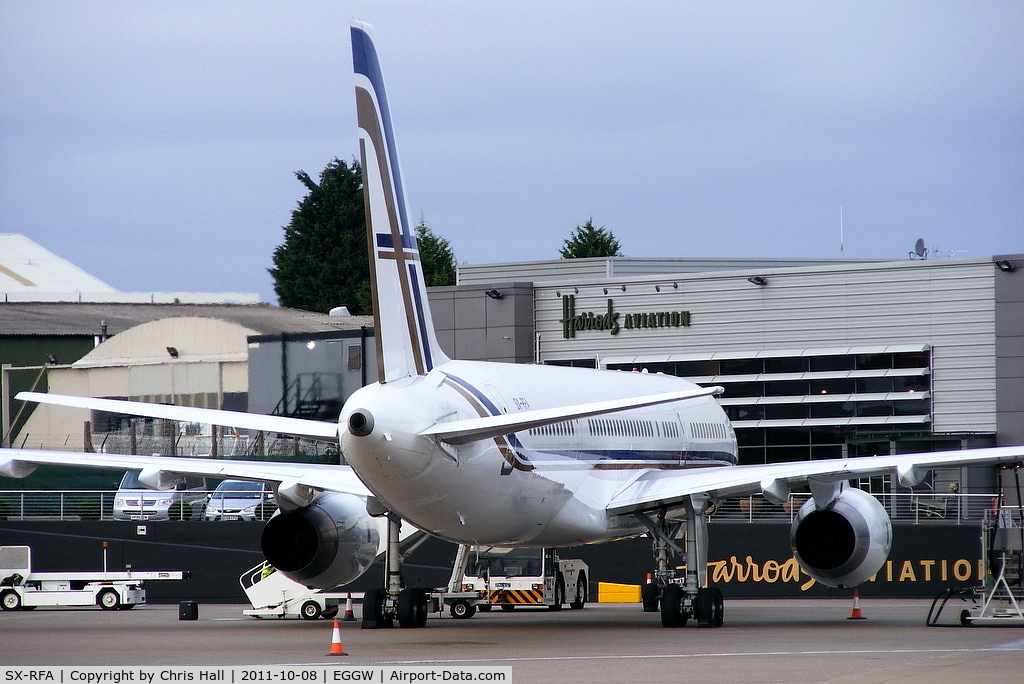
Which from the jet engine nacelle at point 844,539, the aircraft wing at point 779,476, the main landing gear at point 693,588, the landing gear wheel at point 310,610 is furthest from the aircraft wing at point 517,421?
the landing gear wheel at point 310,610

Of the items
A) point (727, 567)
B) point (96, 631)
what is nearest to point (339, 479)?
point (96, 631)

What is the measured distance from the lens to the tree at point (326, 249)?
322 feet

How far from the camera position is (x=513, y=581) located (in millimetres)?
26609

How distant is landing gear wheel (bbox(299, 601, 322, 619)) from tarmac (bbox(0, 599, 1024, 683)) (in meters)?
0.57

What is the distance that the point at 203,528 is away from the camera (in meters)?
36.8

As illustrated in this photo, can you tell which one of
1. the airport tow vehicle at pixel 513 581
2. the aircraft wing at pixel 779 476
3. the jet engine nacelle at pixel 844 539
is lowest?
the airport tow vehicle at pixel 513 581

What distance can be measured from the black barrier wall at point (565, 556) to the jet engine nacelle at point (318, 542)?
11.0 m

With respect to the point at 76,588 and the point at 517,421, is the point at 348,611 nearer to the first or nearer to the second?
the point at 76,588

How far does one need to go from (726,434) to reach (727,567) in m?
4.92

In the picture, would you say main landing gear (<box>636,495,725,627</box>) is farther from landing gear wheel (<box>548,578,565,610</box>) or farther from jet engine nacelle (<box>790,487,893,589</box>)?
landing gear wheel (<box>548,578,565,610</box>)

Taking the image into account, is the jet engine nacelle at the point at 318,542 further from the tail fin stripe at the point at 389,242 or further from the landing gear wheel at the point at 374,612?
the tail fin stripe at the point at 389,242

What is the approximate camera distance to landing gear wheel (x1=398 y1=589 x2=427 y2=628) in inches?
883

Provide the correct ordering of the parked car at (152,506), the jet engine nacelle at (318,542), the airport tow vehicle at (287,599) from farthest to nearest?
the parked car at (152,506), the airport tow vehicle at (287,599), the jet engine nacelle at (318,542)

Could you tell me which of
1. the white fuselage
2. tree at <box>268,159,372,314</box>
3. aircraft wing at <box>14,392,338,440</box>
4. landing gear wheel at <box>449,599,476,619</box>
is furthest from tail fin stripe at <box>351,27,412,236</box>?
tree at <box>268,159,372,314</box>
